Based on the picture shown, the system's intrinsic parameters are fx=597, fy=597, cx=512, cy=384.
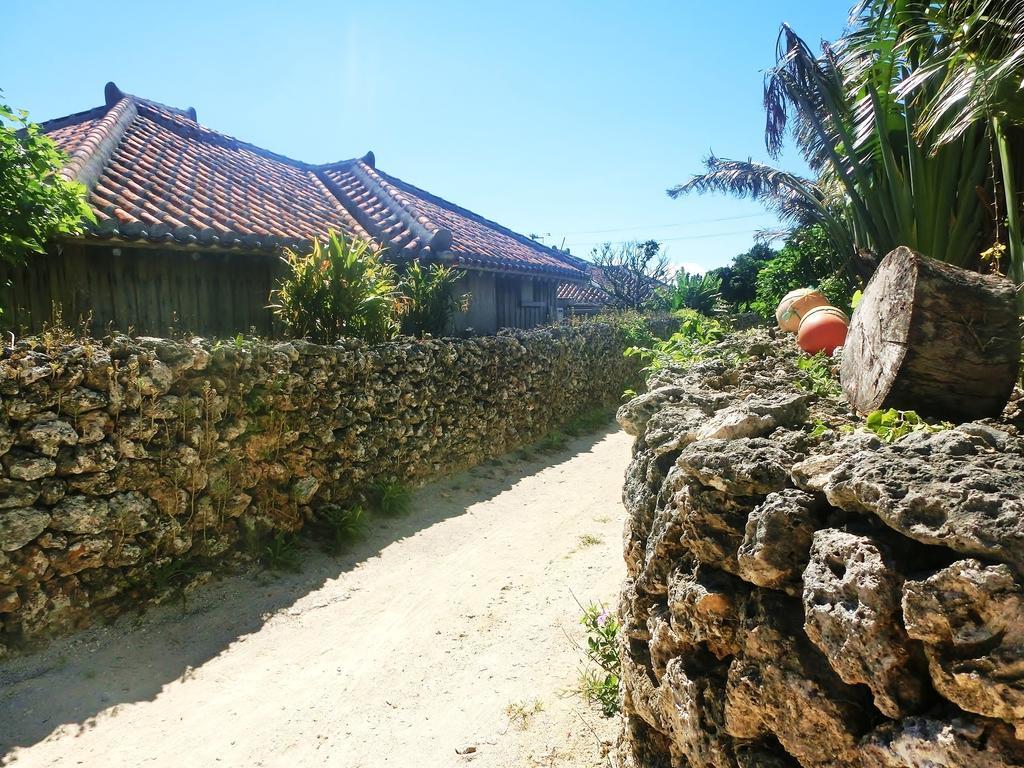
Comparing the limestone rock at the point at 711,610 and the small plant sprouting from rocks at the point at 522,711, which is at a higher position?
the limestone rock at the point at 711,610

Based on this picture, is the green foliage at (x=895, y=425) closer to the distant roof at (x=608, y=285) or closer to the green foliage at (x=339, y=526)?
the green foliage at (x=339, y=526)

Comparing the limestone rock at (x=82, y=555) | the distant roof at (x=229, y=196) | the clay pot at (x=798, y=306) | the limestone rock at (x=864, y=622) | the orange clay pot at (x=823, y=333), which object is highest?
the distant roof at (x=229, y=196)

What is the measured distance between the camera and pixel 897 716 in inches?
56.7

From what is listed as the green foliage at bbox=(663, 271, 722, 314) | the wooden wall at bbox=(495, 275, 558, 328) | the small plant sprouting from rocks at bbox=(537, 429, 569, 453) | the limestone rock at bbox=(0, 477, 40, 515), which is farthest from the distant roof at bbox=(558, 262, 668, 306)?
the limestone rock at bbox=(0, 477, 40, 515)

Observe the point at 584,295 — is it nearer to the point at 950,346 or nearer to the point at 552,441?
the point at 552,441

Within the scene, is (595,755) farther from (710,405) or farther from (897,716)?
(897,716)

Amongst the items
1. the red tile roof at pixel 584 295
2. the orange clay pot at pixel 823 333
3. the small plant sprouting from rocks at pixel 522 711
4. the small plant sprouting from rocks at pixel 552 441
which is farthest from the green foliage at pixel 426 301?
the red tile roof at pixel 584 295

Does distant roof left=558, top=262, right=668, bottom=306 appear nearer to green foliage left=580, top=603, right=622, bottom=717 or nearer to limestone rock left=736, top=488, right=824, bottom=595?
green foliage left=580, top=603, right=622, bottom=717

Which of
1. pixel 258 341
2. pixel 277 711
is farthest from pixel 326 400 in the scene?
pixel 277 711

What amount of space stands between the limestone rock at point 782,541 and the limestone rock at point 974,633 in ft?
1.26

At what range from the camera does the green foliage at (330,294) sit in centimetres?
752

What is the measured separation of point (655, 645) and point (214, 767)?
272cm

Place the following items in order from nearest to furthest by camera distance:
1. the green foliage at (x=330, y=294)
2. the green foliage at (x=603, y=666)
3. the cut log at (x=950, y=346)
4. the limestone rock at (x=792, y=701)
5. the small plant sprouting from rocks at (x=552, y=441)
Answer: the limestone rock at (x=792, y=701)
the cut log at (x=950, y=346)
the green foliage at (x=603, y=666)
the green foliage at (x=330, y=294)
the small plant sprouting from rocks at (x=552, y=441)

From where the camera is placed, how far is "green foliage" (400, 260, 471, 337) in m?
9.98
